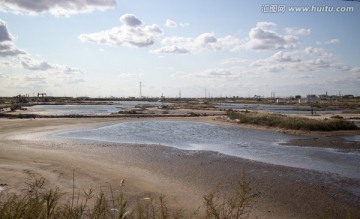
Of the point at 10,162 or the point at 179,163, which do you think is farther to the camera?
the point at 179,163

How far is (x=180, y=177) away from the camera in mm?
12469

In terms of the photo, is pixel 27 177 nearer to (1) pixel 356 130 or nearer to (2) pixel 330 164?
(2) pixel 330 164

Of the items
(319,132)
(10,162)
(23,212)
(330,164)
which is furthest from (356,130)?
(23,212)

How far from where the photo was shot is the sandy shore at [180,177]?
958 cm

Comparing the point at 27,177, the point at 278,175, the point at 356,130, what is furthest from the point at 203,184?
the point at 356,130

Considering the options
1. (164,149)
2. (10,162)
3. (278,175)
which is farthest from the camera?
(164,149)

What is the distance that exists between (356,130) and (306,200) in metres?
22.9

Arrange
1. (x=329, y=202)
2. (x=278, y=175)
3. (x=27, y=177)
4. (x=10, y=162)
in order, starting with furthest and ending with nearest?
(x=10, y=162)
(x=278, y=175)
(x=27, y=177)
(x=329, y=202)

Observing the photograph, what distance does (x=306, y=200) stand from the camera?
9.92 meters

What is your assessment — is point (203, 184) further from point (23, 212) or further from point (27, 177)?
point (23, 212)

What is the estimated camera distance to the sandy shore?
9.58 m

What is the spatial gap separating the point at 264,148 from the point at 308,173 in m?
6.62

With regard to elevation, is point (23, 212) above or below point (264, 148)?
above

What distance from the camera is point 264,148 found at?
2000 cm
